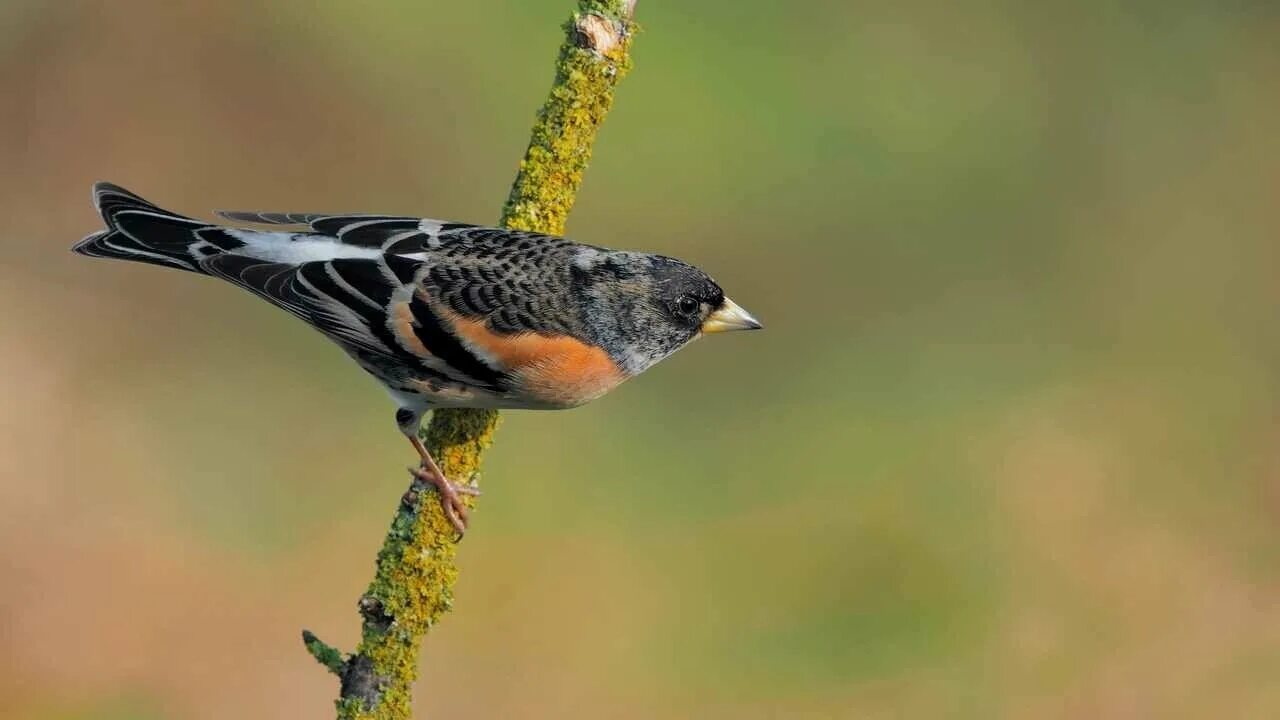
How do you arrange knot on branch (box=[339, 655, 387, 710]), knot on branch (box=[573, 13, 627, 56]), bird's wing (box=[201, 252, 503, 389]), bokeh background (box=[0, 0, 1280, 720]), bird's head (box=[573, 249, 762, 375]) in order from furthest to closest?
bokeh background (box=[0, 0, 1280, 720])
bird's head (box=[573, 249, 762, 375])
bird's wing (box=[201, 252, 503, 389])
knot on branch (box=[573, 13, 627, 56])
knot on branch (box=[339, 655, 387, 710])

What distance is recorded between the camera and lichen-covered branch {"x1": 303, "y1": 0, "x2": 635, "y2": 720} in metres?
3.60

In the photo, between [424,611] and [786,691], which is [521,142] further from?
[424,611]

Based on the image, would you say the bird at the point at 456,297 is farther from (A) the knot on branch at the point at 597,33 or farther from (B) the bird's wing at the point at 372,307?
(A) the knot on branch at the point at 597,33

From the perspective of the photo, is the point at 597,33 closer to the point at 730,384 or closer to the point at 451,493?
the point at 451,493

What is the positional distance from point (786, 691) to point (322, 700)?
2.43 metres

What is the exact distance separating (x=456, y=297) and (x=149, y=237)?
3.65 ft

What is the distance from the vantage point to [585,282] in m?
4.45

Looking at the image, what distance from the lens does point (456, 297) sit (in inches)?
171

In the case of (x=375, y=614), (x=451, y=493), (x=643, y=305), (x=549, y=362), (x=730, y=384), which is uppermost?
(x=730, y=384)

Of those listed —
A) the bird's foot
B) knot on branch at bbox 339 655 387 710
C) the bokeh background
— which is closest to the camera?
knot on branch at bbox 339 655 387 710

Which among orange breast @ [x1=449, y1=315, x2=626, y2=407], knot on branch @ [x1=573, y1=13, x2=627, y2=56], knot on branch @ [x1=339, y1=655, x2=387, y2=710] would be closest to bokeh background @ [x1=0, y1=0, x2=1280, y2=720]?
orange breast @ [x1=449, y1=315, x2=626, y2=407]

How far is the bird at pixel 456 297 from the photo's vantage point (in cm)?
428

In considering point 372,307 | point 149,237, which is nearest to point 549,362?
point 372,307

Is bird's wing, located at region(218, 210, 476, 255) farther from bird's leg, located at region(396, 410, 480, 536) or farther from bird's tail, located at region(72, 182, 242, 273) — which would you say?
bird's leg, located at region(396, 410, 480, 536)
